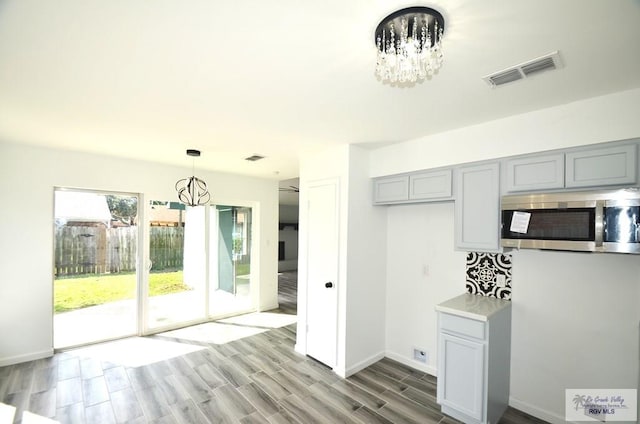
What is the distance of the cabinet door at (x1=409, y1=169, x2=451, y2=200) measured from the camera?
9.16 ft

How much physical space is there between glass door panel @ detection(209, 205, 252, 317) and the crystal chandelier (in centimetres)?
447

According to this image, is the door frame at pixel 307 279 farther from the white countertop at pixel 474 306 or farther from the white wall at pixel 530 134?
the white countertop at pixel 474 306

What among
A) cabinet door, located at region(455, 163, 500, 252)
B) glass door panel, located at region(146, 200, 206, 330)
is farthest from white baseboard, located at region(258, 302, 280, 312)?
Answer: cabinet door, located at region(455, 163, 500, 252)

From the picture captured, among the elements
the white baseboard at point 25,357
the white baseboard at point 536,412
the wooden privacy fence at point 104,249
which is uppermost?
the wooden privacy fence at point 104,249

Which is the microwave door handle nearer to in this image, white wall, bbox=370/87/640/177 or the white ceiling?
white wall, bbox=370/87/640/177

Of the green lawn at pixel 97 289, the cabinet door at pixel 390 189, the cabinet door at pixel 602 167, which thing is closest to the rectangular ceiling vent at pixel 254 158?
the cabinet door at pixel 390 189

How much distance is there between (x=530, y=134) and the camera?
2326 mm

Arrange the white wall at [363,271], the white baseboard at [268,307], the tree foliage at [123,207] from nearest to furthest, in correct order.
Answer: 1. the white wall at [363,271]
2. the tree foliage at [123,207]
3. the white baseboard at [268,307]

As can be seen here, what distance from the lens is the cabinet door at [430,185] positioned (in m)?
2.79

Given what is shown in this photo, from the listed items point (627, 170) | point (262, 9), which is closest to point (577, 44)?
point (627, 170)

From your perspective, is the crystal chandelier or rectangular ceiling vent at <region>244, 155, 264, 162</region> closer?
the crystal chandelier

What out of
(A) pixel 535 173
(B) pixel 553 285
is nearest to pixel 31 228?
(A) pixel 535 173

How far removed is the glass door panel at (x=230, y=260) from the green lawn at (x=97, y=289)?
2.83ft

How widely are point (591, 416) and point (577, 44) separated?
272 centimetres
